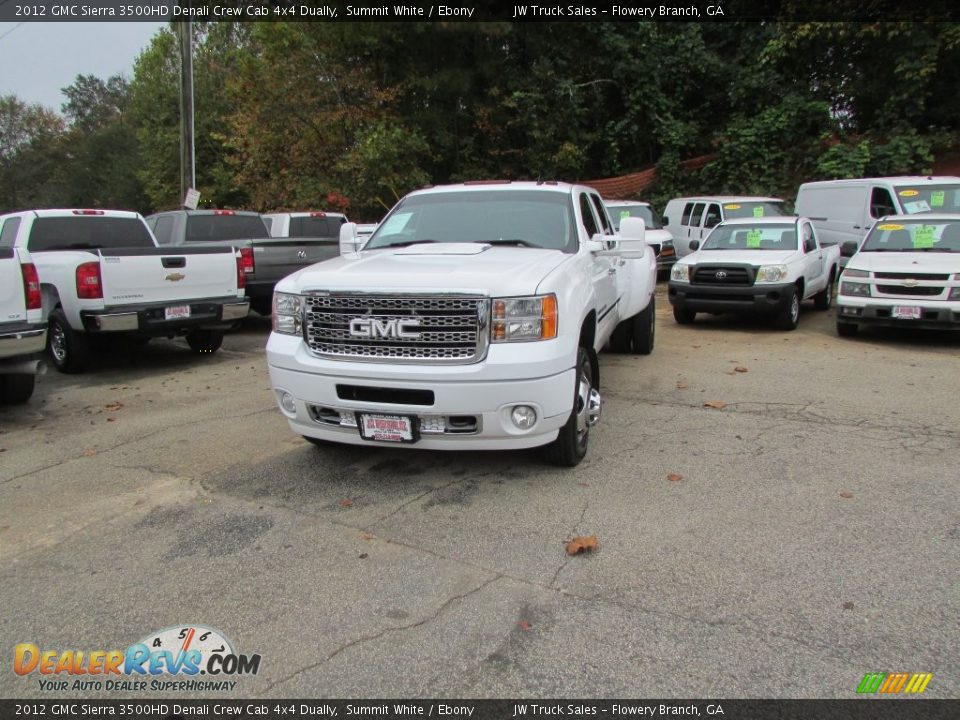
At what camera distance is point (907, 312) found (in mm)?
9305

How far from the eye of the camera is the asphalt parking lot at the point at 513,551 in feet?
9.27

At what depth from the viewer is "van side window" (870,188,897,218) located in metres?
→ 13.8

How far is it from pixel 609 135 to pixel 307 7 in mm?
10163

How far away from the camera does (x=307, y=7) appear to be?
2145cm

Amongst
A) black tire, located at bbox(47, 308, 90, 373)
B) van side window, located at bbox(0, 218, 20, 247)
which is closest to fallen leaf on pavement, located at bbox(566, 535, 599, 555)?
black tire, located at bbox(47, 308, 90, 373)

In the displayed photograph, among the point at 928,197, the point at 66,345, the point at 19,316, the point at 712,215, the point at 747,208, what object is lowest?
the point at 66,345

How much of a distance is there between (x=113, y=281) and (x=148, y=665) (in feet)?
20.1

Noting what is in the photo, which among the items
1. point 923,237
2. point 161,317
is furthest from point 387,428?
point 923,237

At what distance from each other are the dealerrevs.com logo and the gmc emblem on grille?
1948 millimetres

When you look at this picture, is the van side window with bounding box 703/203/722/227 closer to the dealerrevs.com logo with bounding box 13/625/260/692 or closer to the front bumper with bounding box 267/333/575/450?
the front bumper with bounding box 267/333/575/450

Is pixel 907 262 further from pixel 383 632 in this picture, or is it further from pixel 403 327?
pixel 383 632

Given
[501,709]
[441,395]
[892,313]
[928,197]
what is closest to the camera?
[501,709]

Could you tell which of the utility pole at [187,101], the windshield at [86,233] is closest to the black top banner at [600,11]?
the utility pole at [187,101]

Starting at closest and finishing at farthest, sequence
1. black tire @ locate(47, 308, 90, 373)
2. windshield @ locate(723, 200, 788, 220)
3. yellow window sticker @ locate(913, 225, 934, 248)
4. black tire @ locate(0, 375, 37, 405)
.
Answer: black tire @ locate(0, 375, 37, 405) < black tire @ locate(47, 308, 90, 373) < yellow window sticker @ locate(913, 225, 934, 248) < windshield @ locate(723, 200, 788, 220)
